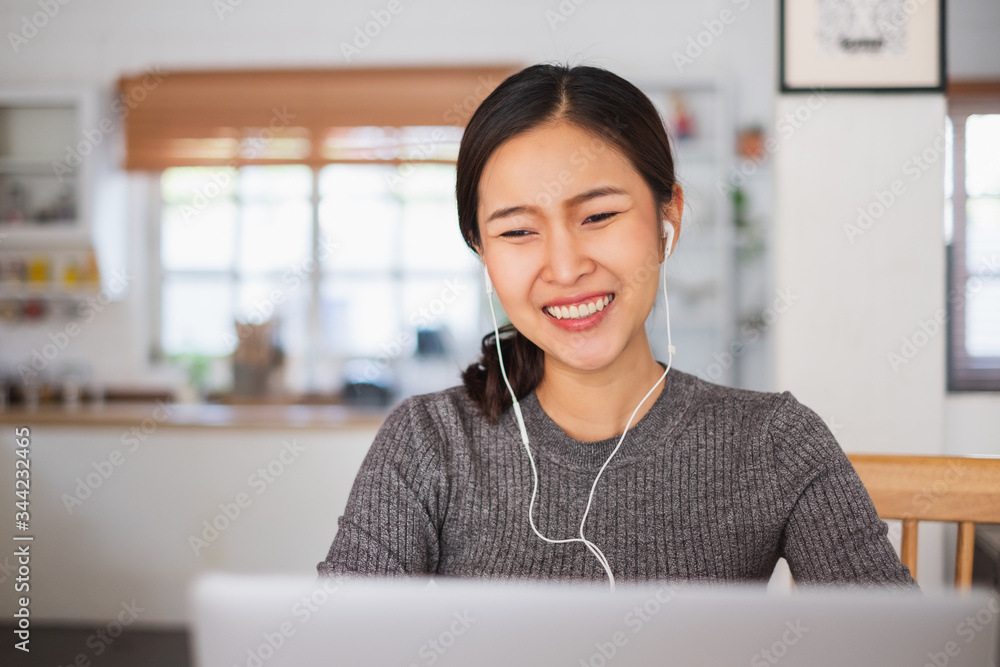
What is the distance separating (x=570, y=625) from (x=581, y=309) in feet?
1.95

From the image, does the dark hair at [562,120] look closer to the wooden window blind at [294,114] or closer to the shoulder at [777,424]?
the shoulder at [777,424]

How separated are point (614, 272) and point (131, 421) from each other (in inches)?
104

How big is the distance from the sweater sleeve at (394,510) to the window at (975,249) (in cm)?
289

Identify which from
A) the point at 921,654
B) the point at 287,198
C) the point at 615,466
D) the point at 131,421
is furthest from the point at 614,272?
the point at 287,198

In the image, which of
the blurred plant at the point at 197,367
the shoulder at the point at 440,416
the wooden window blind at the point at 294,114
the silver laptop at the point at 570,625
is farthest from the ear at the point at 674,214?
the blurred plant at the point at 197,367

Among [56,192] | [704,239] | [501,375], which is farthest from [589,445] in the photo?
[56,192]

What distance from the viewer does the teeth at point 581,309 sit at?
986 mm

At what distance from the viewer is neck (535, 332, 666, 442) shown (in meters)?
1.08

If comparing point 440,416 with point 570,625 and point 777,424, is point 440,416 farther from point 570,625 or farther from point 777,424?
point 570,625

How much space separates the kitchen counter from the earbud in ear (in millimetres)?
2004

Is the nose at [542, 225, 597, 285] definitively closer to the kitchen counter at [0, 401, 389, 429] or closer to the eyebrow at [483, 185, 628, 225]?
Answer: the eyebrow at [483, 185, 628, 225]

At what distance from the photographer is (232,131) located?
156 inches

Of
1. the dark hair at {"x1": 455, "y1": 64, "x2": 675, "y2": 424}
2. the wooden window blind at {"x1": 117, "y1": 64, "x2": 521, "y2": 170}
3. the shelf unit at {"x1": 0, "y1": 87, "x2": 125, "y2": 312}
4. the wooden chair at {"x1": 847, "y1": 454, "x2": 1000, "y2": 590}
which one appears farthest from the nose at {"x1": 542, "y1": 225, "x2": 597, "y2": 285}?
the shelf unit at {"x1": 0, "y1": 87, "x2": 125, "y2": 312}

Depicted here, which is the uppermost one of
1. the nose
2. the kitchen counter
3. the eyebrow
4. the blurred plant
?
the eyebrow
